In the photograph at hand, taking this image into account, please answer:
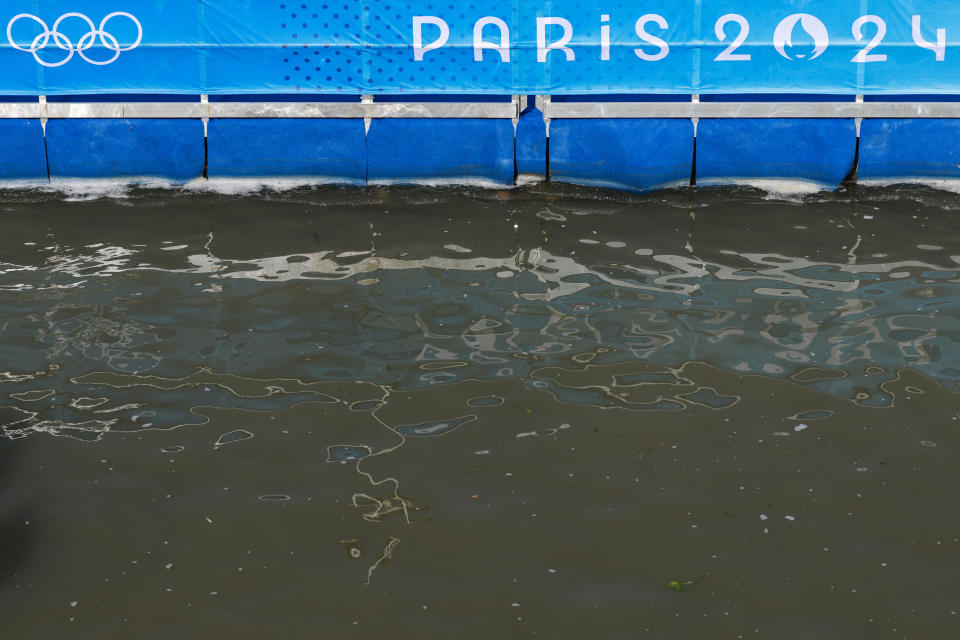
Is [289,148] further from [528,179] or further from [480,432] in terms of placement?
[480,432]

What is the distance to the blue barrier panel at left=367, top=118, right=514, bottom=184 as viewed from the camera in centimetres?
1109

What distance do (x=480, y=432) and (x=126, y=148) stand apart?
7127mm

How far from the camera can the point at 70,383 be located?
6316 mm

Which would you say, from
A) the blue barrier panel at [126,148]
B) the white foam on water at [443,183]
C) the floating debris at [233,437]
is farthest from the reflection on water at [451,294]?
the blue barrier panel at [126,148]

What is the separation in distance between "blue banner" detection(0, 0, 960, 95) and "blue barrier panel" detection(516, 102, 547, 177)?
0.27 meters

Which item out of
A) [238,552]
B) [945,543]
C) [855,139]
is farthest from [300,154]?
[945,543]

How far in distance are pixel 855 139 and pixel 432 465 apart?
24.9 ft

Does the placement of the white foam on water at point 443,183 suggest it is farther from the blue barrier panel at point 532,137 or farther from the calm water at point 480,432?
the calm water at point 480,432

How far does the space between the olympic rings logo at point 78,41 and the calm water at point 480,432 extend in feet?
8.28

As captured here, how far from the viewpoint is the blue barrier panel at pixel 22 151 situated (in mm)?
10984

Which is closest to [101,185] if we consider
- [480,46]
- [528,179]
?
[480,46]

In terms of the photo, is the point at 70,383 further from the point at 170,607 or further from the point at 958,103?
the point at 958,103

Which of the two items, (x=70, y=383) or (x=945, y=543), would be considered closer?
(x=945, y=543)

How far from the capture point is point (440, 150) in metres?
11.1
